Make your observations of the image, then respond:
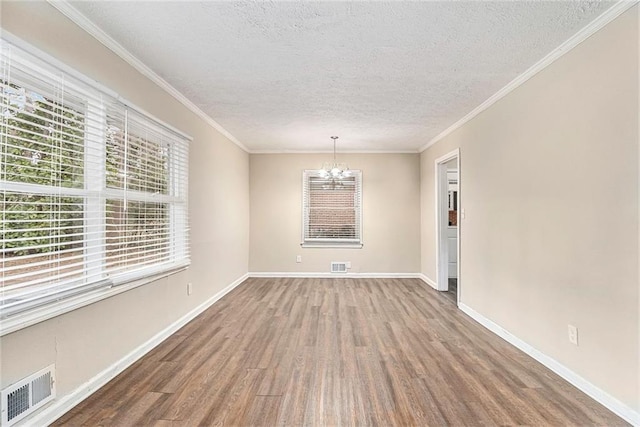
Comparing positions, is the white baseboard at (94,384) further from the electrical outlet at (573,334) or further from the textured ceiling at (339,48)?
the electrical outlet at (573,334)

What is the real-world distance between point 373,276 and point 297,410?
14.3 ft

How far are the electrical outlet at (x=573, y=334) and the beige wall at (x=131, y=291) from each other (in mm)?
3456

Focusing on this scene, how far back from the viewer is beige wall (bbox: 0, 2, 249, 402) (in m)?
1.76

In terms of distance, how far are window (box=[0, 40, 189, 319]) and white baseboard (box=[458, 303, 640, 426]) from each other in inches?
136

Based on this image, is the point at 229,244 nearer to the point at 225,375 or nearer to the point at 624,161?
the point at 225,375

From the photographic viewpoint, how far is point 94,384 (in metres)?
2.18

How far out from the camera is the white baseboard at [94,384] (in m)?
1.81

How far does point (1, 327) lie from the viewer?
158cm

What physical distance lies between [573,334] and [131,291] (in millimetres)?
3479

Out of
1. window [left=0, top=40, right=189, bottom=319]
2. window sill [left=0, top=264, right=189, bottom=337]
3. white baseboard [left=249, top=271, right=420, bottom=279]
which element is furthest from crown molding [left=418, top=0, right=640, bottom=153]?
window sill [left=0, top=264, right=189, bottom=337]

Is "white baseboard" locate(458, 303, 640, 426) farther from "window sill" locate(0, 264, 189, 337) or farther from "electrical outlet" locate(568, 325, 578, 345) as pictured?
"window sill" locate(0, 264, 189, 337)

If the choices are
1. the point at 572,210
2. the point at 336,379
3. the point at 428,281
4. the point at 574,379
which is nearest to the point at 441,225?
the point at 428,281

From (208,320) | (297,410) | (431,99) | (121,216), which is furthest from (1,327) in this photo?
(431,99)

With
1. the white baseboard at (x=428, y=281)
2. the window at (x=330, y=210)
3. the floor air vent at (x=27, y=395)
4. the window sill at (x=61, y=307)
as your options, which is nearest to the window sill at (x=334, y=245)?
the window at (x=330, y=210)
